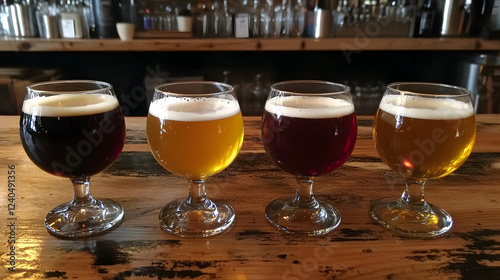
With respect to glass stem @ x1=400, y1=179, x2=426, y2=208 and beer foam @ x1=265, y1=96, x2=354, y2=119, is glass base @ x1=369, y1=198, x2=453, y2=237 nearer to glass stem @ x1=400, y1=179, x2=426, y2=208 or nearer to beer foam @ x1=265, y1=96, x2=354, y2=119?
glass stem @ x1=400, y1=179, x2=426, y2=208

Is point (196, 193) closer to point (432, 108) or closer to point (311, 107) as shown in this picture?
point (311, 107)

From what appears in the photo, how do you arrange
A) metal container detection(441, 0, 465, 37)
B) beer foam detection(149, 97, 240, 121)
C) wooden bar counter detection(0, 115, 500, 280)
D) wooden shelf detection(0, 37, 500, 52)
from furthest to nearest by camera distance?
metal container detection(441, 0, 465, 37)
wooden shelf detection(0, 37, 500, 52)
beer foam detection(149, 97, 240, 121)
wooden bar counter detection(0, 115, 500, 280)

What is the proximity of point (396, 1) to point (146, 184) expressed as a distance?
224cm

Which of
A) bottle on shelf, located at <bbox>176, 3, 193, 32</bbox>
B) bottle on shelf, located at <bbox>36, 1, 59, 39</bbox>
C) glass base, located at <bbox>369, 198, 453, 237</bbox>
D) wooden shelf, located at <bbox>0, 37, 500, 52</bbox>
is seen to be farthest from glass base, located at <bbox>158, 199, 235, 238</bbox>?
bottle on shelf, located at <bbox>36, 1, 59, 39</bbox>

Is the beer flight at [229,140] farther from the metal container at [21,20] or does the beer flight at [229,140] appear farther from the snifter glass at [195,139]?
the metal container at [21,20]

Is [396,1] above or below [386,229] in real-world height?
above

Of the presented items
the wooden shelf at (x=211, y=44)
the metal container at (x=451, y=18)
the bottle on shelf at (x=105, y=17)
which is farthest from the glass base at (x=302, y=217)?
the metal container at (x=451, y=18)

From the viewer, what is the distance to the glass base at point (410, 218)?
64cm

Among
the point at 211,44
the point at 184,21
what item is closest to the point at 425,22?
the point at 211,44

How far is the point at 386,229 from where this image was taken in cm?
65

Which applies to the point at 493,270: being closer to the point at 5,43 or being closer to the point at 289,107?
the point at 289,107

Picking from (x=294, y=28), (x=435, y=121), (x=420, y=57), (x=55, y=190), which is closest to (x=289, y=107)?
(x=435, y=121)

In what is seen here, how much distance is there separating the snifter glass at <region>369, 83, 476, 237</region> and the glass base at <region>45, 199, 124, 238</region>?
1.52 feet

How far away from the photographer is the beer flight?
2.09ft
